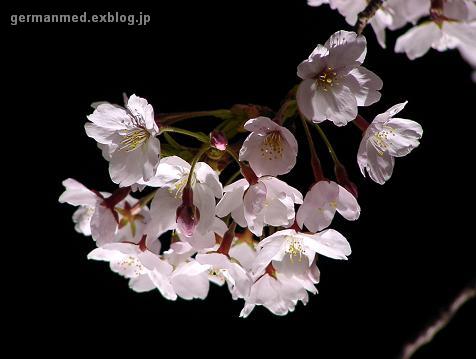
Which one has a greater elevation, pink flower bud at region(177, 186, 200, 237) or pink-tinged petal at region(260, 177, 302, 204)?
pink-tinged petal at region(260, 177, 302, 204)

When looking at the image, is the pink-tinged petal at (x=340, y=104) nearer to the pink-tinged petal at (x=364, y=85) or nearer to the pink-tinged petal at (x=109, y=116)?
the pink-tinged petal at (x=364, y=85)

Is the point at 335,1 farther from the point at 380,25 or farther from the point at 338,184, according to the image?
the point at 338,184

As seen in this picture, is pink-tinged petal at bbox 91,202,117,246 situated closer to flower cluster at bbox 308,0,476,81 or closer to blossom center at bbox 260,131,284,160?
blossom center at bbox 260,131,284,160

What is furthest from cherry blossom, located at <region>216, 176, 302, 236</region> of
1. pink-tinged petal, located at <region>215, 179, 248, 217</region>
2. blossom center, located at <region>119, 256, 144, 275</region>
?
blossom center, located at <region>119, 256, 144, 275</region>

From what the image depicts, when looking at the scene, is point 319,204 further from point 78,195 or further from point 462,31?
point 78,195

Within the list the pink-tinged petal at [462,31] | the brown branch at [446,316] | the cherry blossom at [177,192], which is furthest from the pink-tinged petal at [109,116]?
the brown branch at [446,316]

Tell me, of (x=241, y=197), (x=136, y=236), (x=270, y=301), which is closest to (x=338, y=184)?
(x=241, y=197)
